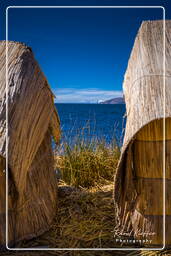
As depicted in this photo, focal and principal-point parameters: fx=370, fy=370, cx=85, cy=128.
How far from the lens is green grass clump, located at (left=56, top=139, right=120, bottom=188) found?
11.1 ft

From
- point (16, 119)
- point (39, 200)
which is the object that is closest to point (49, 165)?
point (39, 200)

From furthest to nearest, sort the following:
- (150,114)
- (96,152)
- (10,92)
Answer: (96,152) < (10,92) < (150,114)

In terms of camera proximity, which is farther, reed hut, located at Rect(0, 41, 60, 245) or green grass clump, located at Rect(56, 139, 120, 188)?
green grass clump, located at Rect(56, 139, 120, 188)

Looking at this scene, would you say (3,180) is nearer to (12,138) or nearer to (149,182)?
(12,138)

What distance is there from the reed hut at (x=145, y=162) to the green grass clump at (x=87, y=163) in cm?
118

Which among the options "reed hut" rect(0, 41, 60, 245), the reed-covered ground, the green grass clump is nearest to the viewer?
"reed hut" rect(0, 41, 60, 245)

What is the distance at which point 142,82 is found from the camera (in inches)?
79.9

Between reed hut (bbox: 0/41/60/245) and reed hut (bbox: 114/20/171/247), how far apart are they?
0.49m

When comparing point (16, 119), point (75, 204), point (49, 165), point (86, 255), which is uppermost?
point (16, 119)

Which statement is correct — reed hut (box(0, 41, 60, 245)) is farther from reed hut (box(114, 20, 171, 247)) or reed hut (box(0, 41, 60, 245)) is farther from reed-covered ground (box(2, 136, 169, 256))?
reed hut (box(114, 20, 171, 247))

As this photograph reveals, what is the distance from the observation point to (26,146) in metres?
1.96

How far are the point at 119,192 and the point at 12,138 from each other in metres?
0.70

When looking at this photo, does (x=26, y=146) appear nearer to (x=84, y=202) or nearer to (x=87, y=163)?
(x=84, y=202)

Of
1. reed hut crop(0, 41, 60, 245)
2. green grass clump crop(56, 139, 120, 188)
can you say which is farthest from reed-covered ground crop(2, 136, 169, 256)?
reed hut crop(0, 41, 60, 245)
